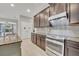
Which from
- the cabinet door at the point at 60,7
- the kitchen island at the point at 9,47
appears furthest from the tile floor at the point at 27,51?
the cabinet door at the point at 60,7

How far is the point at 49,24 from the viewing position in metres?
3.98

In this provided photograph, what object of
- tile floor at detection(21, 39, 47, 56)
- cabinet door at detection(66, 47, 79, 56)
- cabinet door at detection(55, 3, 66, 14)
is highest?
cabinet door at detection(55, 3, 66, 14)

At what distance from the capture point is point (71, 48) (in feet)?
7.26

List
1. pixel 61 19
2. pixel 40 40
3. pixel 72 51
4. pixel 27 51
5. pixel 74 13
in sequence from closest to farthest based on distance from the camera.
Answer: pixel 72 51
pixel 74 13
pixel 61 19
pixel 27 51
pixel 40 40

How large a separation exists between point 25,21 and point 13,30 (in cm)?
67

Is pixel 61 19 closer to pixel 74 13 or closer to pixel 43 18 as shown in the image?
pixel 74 13

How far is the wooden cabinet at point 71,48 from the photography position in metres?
2.06

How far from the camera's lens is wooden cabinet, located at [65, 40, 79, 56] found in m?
2.06

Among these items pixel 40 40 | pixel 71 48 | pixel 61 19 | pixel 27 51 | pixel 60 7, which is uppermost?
pixel 60 7

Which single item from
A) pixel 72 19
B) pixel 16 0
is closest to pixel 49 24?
pixel 72 19

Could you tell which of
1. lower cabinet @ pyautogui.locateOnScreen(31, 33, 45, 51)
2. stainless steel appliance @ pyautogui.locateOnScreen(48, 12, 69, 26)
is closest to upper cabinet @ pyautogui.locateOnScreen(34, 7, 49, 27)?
stainless steel appliance @ pyautogui.locateOnScreen(48, 12, 69, 26)

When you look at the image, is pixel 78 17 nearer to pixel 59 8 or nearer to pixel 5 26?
pixel 59 8

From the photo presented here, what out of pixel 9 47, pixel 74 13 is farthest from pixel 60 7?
pixel 9 47

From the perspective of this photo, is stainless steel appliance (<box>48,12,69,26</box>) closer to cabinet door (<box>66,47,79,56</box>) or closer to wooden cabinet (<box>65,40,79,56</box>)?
wooden cabinet (<box>65,40,79,56</box>)
